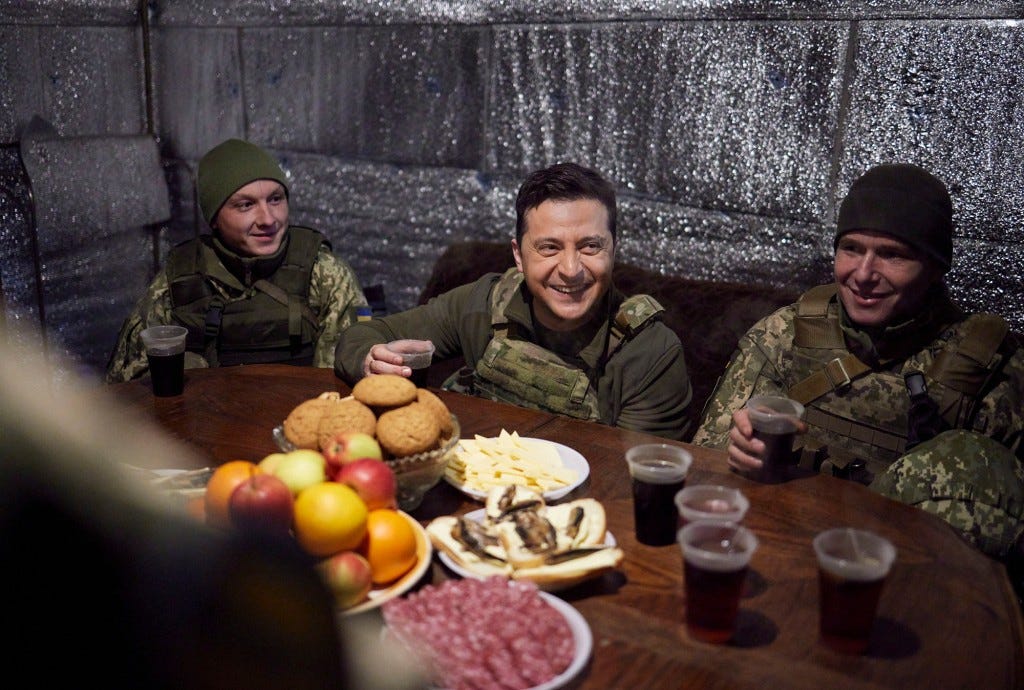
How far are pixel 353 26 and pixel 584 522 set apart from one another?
12.4 feet

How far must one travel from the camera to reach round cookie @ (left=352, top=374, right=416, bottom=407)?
185 cm

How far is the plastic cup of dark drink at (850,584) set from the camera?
1.42m

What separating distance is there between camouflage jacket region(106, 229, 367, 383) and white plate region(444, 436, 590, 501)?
1.66 m

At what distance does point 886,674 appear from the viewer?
139 cm

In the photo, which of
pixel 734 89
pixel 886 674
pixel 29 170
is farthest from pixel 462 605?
pixel 29 170

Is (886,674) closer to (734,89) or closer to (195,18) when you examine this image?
(734,89)

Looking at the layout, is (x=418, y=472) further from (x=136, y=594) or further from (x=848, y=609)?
(x=136, y=594)

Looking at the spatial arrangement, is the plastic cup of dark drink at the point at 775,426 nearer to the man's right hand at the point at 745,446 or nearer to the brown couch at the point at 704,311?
the man's right hand at the point at 745,446

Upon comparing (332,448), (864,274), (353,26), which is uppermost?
(353,26)

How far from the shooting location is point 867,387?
2.66 m

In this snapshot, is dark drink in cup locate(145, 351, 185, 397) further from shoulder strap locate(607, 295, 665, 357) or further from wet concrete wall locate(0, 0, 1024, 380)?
wet concrete wall locate(0, 0, 1024, 380)

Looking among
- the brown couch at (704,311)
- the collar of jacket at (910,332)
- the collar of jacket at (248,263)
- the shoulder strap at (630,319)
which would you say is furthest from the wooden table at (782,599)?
the collar of jacket at (248,263)

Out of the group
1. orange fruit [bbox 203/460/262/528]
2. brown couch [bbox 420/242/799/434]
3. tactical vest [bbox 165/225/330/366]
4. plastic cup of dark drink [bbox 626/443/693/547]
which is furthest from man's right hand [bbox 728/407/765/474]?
tactical vest [bbox 165/225/330/366]

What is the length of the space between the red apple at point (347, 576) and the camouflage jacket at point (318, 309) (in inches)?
85.7
